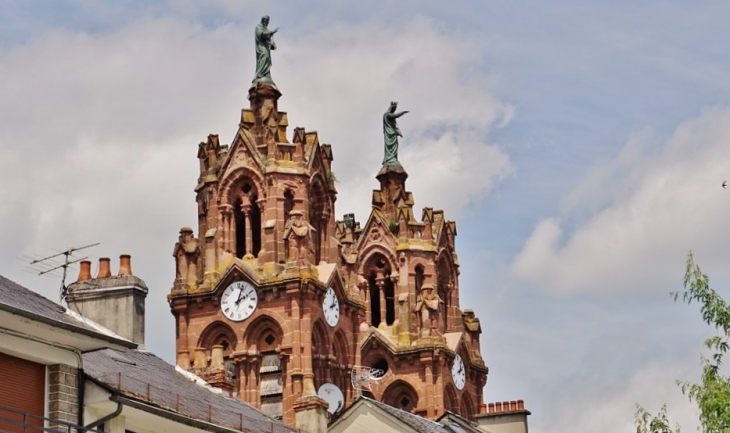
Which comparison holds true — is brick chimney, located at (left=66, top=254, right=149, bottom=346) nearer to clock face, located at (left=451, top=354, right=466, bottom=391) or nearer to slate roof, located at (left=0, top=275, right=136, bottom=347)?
slate roof, located at (left=0, top=275, right=136, bottom=347)

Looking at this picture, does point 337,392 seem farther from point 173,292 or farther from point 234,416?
point 234,416

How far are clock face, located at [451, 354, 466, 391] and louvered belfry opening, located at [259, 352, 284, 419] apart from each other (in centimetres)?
1702

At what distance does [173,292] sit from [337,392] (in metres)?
→ 8.50

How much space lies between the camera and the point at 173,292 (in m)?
81.9

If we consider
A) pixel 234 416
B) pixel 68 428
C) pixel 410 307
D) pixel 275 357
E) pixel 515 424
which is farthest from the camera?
pixel 410 307

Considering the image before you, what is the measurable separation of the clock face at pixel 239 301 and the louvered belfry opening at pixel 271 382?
2001 millimetres

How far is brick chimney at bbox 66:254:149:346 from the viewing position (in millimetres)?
37938

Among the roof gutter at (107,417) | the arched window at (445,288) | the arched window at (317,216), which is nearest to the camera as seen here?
the roof gutter at (107,417)

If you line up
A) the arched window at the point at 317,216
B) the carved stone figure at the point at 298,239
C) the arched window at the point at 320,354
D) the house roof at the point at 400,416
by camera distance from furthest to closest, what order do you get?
the arched window at the point at 317,216
the arched window at the point at 320,354
the carved stone figure at the point at 298,239
the house roof at the point at 400,416

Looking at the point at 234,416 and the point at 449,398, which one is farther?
the point at 449,398

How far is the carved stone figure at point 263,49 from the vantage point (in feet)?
282

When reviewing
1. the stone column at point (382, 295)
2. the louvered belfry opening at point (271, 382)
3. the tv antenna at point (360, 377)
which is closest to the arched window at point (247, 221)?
the louvered belfry opening at point (271, 382)

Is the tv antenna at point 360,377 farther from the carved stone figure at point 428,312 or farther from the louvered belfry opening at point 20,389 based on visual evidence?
the louvered belfry opening at point 20,389

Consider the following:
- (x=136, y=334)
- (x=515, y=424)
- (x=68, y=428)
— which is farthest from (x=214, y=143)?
(x=68, y=428)
